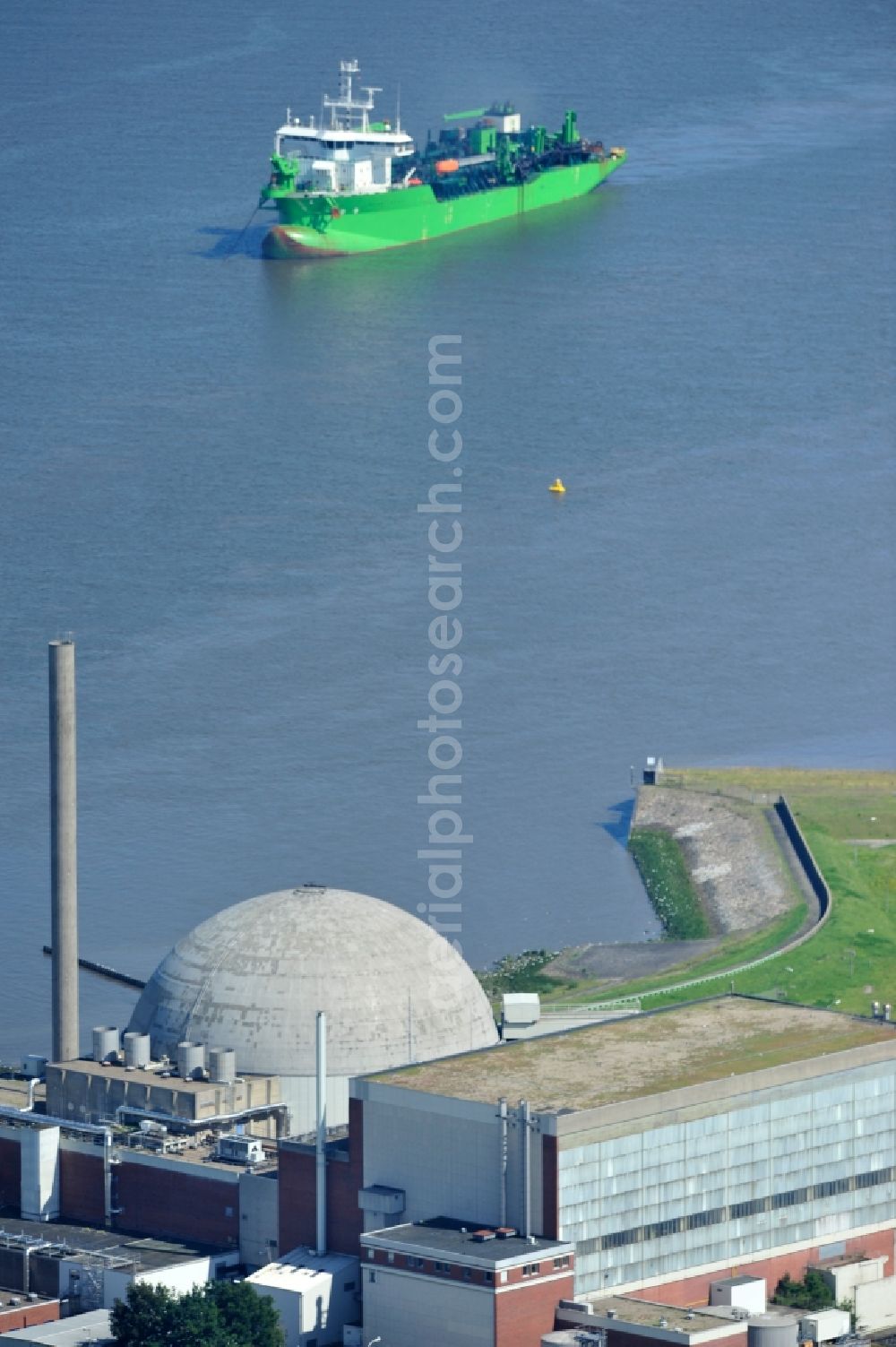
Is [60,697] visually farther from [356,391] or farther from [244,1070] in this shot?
[356,391]

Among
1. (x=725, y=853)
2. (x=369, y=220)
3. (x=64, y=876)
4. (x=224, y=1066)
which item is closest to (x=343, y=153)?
(x=369, y=220)

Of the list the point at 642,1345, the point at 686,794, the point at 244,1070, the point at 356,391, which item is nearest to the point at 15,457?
the point at 356,391

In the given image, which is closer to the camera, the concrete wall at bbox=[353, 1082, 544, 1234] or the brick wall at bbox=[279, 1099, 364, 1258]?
the concrete wall at bbox=[353, 1082, 544, 1234]

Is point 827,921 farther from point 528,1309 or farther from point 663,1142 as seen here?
point 528,1309

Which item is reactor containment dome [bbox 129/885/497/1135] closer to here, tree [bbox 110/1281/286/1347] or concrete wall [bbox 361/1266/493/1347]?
concrete wall [bbox 361/1266/493/1347]

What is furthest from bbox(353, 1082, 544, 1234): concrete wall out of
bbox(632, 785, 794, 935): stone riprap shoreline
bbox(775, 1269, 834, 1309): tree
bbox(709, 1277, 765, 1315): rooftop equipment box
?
bbox(632, 785, 794, 935): stone riprap shoreline

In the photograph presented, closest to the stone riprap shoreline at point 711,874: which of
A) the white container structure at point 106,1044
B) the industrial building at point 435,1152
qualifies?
the industrial building at point 435,1152
